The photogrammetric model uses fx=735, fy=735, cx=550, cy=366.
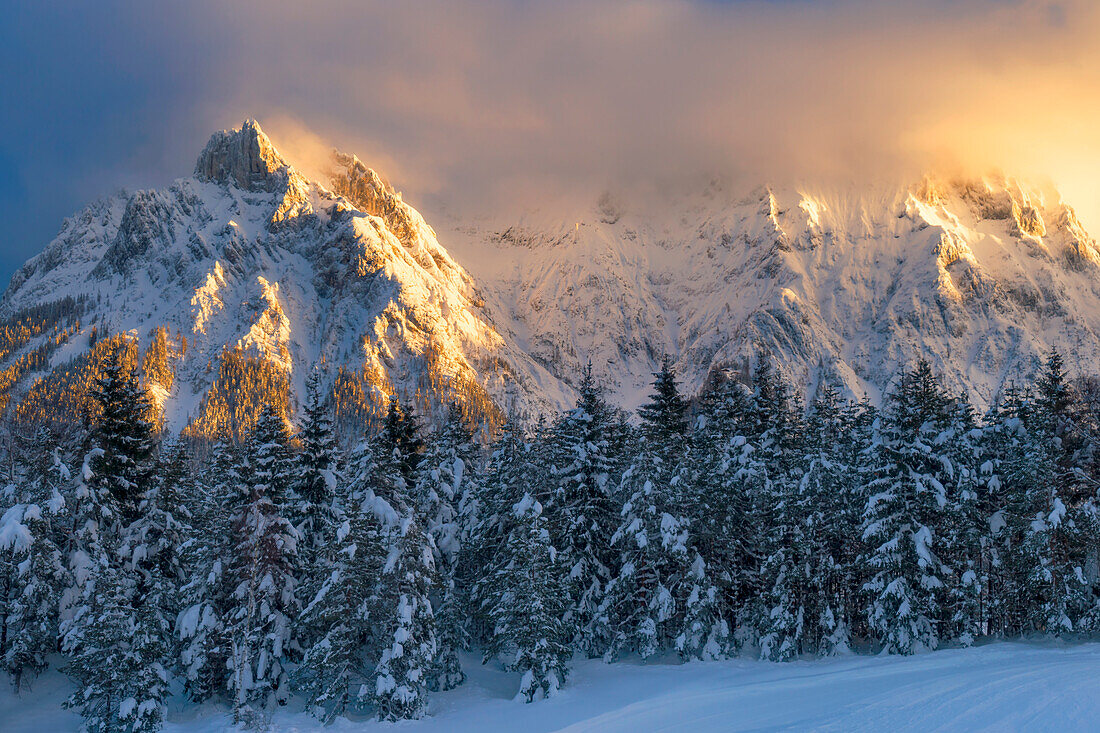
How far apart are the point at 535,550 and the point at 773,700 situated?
43.7ft

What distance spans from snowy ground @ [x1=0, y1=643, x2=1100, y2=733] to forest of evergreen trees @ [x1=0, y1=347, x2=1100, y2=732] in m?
1.36

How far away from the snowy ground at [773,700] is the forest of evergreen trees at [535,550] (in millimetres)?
1363

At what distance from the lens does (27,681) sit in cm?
3534

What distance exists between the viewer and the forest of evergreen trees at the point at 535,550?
99.5ft

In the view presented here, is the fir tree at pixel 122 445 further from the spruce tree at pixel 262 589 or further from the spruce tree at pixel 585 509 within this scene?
the spruce tree at pixel 585 509

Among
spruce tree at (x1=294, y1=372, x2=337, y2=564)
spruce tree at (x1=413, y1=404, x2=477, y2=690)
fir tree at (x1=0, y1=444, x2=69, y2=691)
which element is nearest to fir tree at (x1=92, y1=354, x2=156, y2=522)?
fir tree at (x1=0, y1=444, x2=69, y2=691)

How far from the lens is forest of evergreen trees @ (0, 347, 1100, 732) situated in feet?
99.5

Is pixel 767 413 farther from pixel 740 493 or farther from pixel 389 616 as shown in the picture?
pixel 389 616

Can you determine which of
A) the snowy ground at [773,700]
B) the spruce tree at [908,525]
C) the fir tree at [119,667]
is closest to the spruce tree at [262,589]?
the snowy ground at [773,700]

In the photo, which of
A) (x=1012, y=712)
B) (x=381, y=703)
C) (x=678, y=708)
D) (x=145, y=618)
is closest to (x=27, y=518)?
(x=145, y=618)

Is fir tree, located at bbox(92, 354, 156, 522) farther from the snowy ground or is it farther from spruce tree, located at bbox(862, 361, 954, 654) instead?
spruce tree, located at bbox(862, 361, 954, 654)

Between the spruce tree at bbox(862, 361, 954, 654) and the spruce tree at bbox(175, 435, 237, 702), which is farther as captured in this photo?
the spruce tree at bbox(175, 435, 237, 702)

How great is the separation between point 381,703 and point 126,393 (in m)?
19.3

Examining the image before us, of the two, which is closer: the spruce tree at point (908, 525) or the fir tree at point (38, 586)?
the spruce tree at point (908, 525)
